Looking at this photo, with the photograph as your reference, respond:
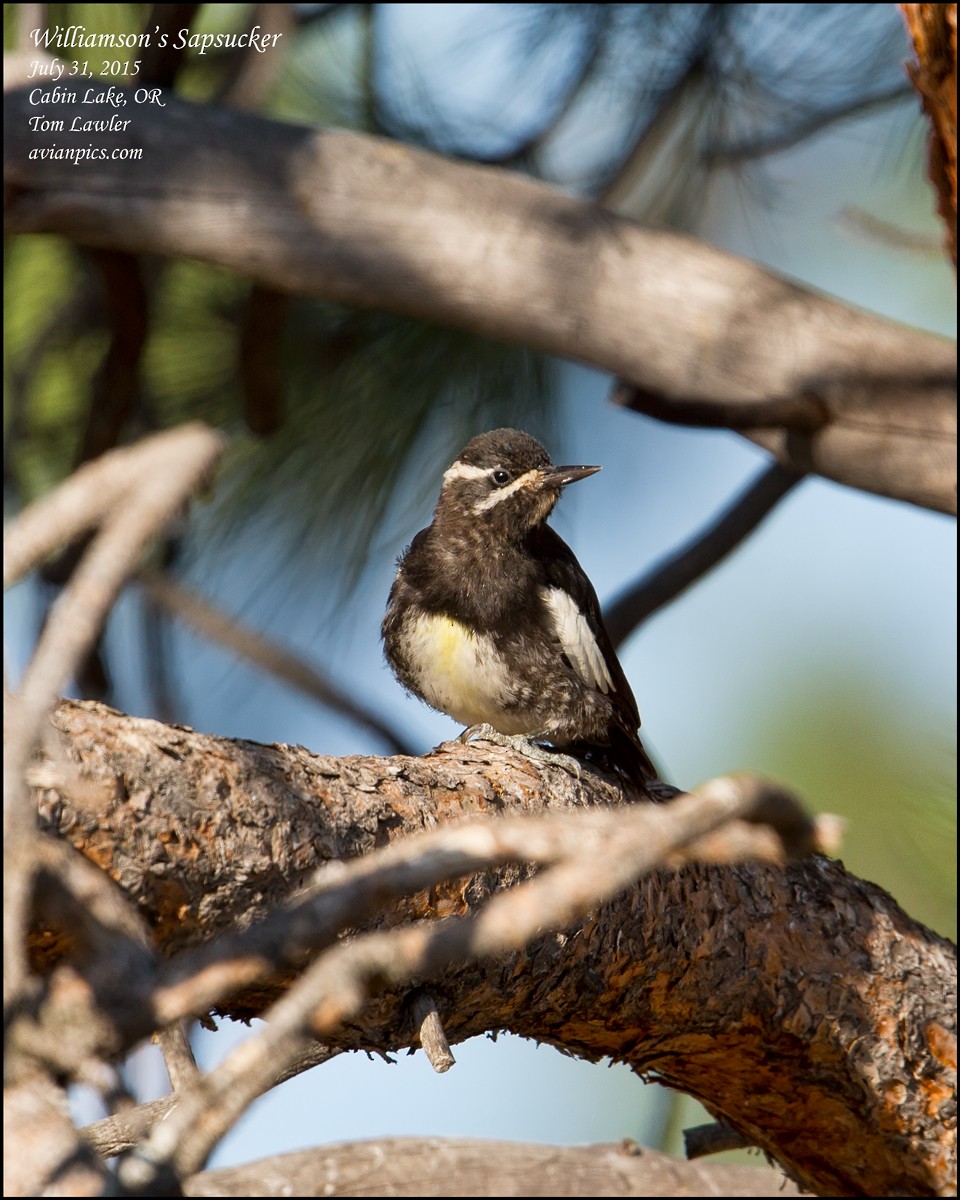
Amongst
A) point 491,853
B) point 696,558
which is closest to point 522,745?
point 696,558

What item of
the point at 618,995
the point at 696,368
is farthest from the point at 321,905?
the point at 696,368

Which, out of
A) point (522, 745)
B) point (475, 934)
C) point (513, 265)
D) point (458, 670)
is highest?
point (513, 265)

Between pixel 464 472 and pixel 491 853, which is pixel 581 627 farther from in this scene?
pixel 491 853

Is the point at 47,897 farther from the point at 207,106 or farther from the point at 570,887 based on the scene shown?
the point at 207,106

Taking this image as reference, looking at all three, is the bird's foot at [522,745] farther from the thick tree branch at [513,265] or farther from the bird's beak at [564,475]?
the thick tree branch at [513,265]

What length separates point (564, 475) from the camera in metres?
3.68

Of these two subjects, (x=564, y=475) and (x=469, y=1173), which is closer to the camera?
(x=469, y=1173)

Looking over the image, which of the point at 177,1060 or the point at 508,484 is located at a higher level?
the point at 508,484

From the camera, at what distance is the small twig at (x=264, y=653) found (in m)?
4.57

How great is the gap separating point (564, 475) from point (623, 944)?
150 centimetres

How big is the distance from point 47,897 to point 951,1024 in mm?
2336

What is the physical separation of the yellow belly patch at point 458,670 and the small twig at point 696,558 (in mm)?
909

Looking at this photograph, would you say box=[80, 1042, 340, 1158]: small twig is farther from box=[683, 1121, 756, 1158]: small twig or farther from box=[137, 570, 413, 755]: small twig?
box=[137, 570, 413, 755]: small twig

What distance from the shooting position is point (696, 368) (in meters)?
3.57
